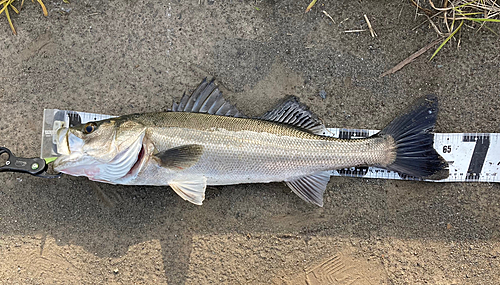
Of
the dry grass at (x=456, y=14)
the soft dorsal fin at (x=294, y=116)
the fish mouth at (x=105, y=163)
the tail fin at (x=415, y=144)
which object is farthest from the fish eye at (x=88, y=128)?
the dry grass at (x=456, y=14)

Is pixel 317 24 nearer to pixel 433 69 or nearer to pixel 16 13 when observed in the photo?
pixel 433 69

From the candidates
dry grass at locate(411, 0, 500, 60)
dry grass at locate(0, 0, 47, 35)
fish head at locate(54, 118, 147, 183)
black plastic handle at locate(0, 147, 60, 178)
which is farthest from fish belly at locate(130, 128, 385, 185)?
dry grass at locate(0, 0, 47, 35)

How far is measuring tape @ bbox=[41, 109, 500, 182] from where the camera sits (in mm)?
3055

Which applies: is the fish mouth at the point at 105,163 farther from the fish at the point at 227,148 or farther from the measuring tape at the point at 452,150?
the measuring tape at the point at 452,150

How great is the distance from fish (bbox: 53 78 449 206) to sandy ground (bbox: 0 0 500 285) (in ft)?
0.96

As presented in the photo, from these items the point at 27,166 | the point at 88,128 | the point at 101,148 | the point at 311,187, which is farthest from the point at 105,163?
the point at 311,187

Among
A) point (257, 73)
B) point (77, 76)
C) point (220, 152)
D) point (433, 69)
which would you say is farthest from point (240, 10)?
point (433, 69)

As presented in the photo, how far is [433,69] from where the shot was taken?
125 inches

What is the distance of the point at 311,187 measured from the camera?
297cm

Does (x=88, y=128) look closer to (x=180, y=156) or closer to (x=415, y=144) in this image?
(x=180, y=156)

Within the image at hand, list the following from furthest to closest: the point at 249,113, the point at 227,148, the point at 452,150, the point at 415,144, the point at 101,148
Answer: the point at 249,113 → the point at 452,150 → the point at 415,144 → the point at 227,148 → the point at 101,148

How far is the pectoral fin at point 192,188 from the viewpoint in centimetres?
277

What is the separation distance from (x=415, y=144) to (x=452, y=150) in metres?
0.52

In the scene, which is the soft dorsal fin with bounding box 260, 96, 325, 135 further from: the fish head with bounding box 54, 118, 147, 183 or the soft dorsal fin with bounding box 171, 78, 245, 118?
the fish head with bounding box 54, 118, 147, 183
